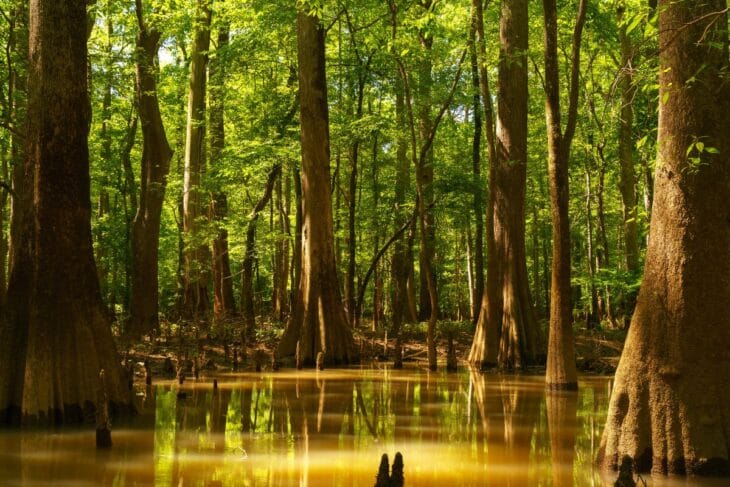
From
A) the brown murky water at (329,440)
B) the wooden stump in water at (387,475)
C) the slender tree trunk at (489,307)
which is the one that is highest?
the slender tree trunk at (489,307)

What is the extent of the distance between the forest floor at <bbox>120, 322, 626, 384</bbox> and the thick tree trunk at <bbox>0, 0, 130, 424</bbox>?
13.3ft

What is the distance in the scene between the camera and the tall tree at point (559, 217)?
12219 millimetres

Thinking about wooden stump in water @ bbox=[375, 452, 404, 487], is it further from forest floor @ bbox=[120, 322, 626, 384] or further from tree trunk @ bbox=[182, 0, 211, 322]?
tree trunk @ bbox=[182, 0, 211, 322]

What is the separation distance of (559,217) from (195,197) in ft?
46.3

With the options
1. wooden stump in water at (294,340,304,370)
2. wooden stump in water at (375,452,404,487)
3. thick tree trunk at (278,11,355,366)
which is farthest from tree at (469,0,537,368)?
wooden stump in water at (375,452,404,487)

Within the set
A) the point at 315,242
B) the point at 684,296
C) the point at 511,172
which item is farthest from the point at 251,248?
the point at 684,296

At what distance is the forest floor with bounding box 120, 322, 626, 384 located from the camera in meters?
15.7

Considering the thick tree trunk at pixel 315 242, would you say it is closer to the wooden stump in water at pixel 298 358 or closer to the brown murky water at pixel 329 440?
the wooden stump in water at pixel 298 358

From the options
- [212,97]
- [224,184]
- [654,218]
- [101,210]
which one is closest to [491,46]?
[224,184]

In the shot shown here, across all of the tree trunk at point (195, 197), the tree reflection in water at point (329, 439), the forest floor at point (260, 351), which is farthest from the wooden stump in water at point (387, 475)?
the tree trunk at point (195, 197)

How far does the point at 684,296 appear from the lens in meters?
6.78

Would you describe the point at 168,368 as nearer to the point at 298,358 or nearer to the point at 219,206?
the point at 298,358

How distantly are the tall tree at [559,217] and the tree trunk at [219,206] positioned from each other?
39.9 ft

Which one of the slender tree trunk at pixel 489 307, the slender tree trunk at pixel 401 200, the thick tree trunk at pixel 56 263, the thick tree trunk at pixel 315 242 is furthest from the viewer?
the slender tree trunk at pixel 401 200
